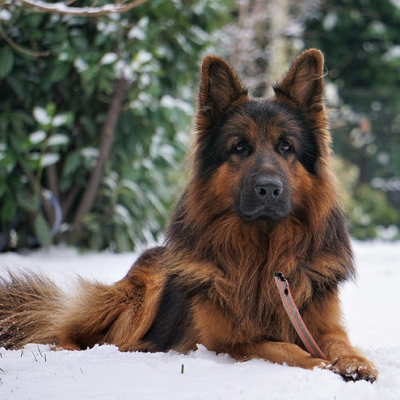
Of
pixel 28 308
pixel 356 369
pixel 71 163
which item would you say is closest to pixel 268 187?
pixel 356 369

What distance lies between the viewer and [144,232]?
9.56 m

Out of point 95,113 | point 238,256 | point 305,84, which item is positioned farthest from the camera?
point 95,113

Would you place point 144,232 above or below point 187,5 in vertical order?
below

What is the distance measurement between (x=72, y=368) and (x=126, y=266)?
4.31m

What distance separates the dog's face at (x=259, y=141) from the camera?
381 centimetres

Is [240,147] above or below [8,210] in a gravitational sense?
above

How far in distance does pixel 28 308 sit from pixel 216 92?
6.36 feet

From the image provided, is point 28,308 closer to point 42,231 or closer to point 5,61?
point 42,231

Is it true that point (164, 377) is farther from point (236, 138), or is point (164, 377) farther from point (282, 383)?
point (236, 138)

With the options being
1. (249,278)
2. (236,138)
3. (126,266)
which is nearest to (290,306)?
(249,278)

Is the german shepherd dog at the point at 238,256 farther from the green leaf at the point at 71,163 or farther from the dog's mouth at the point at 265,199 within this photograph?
the green leaf at the point at 71,163

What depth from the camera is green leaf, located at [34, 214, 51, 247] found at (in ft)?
27.3

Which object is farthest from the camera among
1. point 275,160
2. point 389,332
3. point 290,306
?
point 389,332

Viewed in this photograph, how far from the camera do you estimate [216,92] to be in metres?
4.29
